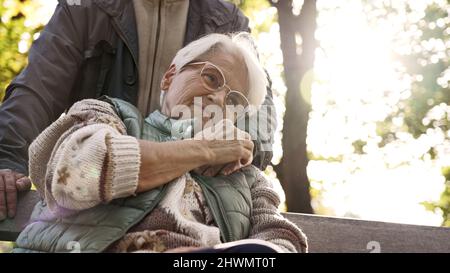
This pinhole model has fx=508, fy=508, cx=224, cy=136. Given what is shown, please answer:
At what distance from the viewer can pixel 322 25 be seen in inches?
355

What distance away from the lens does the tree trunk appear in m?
7.19

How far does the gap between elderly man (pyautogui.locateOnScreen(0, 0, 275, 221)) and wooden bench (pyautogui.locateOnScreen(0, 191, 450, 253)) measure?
858 millimetres

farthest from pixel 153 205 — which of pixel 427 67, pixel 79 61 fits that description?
pixel 427 67

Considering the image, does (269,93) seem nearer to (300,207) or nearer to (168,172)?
(168,172)

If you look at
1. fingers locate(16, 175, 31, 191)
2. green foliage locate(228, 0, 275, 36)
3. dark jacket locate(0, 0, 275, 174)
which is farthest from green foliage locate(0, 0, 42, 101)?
fingers locate(16, 175, 31, 191)

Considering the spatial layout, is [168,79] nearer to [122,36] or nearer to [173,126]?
[173,126]

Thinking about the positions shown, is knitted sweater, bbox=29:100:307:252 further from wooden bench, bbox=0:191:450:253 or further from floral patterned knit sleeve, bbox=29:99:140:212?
wooden bench, bbox=0:191:450:253

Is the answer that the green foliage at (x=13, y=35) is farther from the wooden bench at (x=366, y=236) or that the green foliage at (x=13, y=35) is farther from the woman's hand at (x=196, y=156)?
Result: the woman's hand at (x=196, y=156)

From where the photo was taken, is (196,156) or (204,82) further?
(204,82)

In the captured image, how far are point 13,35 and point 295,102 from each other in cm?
520

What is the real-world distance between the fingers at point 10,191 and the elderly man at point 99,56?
15 centimetres

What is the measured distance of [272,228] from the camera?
2.03 metres

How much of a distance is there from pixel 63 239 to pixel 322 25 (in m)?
7.96
